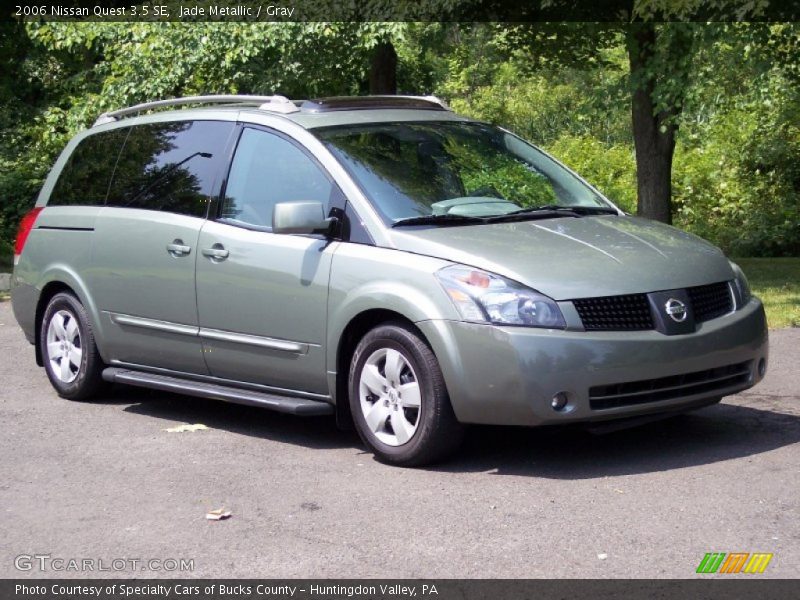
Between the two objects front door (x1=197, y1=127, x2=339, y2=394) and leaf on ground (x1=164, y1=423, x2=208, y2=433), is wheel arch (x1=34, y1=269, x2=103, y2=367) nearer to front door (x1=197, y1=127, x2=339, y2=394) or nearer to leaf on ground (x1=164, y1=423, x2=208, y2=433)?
leaf on ground (x1=164, y1=423, x2=208, y2=433)

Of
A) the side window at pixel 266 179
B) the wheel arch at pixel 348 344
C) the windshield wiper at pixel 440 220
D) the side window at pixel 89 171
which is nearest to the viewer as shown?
the wheel arch at pixel 348 344

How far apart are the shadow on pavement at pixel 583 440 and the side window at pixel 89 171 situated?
5.18 feet

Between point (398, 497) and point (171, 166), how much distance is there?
3112 millimetres

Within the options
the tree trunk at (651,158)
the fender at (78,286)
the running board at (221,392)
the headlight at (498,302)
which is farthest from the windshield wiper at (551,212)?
the tree trunk at (651,158)

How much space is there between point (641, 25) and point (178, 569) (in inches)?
499

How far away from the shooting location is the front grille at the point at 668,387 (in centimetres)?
649

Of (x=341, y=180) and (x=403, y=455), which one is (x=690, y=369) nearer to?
(x=403, y=455)

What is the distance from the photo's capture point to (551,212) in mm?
7535

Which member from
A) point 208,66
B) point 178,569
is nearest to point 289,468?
point 178,569

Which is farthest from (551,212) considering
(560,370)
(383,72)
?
(383,72)

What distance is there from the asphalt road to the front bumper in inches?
13.2

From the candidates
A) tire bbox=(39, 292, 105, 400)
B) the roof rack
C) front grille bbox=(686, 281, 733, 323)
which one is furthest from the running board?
front grille bbox=(686, 281, 733, 323)

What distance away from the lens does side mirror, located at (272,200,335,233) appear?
7.09m

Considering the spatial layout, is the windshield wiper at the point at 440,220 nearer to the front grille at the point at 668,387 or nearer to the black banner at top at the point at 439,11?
the front grille at the point at 668,387
